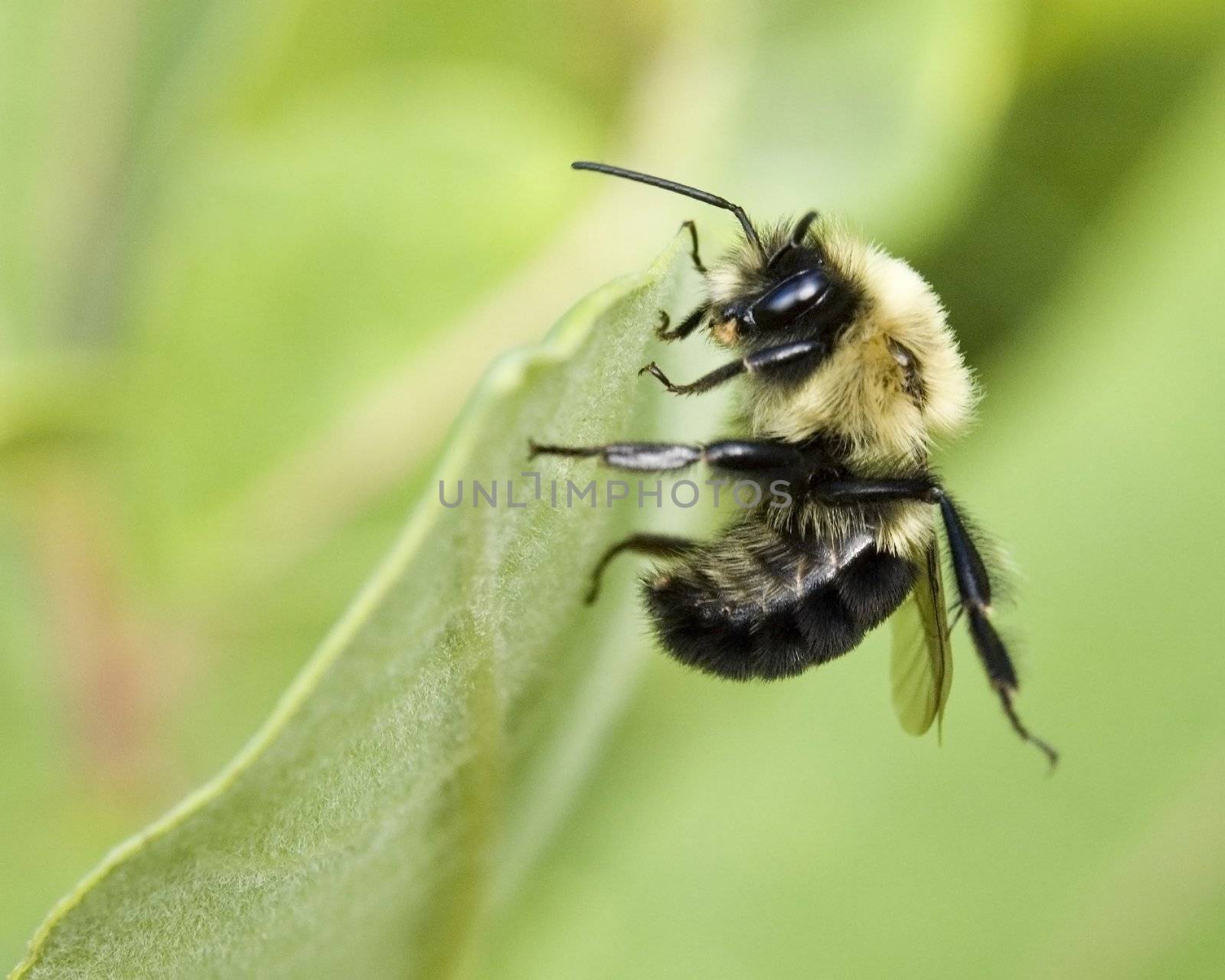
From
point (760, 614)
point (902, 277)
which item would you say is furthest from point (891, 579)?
point (902, 277)

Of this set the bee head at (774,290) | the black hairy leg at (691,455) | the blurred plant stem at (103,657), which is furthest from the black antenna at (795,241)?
the blurred plant stem at (103,657)

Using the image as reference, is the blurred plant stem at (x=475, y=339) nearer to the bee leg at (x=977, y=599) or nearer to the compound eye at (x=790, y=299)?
the compound eye at (x=790, y=299)

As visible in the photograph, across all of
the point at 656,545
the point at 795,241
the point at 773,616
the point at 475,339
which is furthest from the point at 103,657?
the point at 795,241

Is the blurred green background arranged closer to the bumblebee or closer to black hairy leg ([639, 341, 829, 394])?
the bumblebee

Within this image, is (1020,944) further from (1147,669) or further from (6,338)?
(6,338)

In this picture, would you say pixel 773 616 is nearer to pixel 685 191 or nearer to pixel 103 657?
pixel 685 191

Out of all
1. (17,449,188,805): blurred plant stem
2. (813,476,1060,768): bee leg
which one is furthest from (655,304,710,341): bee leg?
(17,449,188,805): blurred plant stem

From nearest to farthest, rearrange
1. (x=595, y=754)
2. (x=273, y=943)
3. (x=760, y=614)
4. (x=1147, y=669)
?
(x=273, y=943)
(x=760, y=614)
(x=595, y=754)
(x=1147, y=669)
